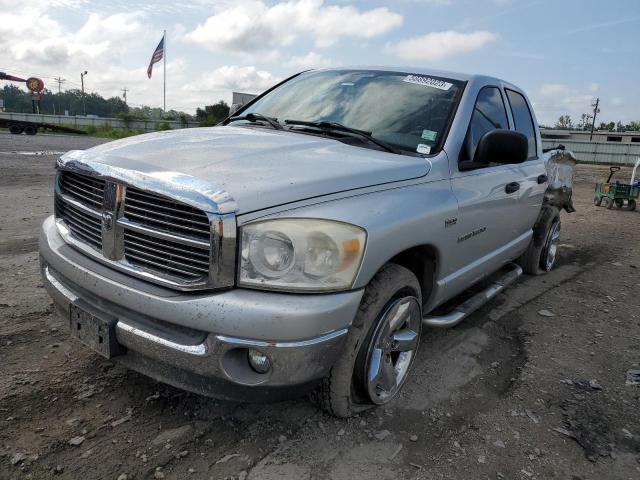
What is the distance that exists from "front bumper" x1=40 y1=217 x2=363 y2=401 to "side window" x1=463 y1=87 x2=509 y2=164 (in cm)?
159

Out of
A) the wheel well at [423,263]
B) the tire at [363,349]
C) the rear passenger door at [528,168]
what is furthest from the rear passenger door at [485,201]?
the tire at [363,349]

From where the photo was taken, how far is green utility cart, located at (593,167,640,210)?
1143 cm

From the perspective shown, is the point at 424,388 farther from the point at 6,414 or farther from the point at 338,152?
the point at 6,414

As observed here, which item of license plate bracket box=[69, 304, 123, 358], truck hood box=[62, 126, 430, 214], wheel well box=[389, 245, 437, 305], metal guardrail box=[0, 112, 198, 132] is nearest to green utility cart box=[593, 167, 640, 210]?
wheel well box=[389, 245, 437, 305]

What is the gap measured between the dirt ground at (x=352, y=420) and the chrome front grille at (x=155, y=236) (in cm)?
81

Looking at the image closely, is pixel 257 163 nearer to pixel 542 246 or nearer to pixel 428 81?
pixel 428 81

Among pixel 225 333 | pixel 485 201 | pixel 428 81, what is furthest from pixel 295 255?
pixel 428 81

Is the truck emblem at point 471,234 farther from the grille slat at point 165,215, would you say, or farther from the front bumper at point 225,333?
the grille slat at point 165,215

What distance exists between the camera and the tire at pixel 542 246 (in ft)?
17.3

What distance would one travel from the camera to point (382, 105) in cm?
321

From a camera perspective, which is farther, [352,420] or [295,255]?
[352,420]

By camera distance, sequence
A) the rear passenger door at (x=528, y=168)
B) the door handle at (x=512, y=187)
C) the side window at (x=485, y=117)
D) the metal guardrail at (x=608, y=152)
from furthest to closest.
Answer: the metal guardrail at (x=608, y=152) < the rear passenger door at (x=528, y=168) < the door handle at (x=512, y=187) < the side window at (x=485, y=117)

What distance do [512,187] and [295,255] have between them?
233cm

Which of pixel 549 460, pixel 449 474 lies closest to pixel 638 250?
pixel 549 460
